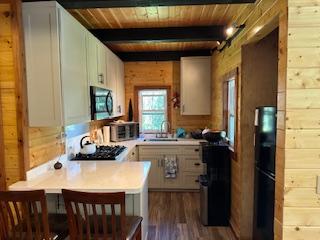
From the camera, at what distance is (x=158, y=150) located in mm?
4391

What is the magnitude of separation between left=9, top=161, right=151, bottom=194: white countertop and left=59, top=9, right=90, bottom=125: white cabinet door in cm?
50

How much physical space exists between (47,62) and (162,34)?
5.60 ft

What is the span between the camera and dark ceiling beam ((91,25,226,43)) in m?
3.35

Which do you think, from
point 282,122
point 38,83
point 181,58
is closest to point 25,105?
point 38,83

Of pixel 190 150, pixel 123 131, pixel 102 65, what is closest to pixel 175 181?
pixel 190 150

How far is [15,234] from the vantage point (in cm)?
174

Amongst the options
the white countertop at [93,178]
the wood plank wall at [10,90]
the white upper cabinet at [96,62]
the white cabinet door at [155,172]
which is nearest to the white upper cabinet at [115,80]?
the white upper cabinet at [96,62]

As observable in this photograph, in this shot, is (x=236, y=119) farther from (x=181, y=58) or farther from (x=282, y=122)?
(x=181, y=58)

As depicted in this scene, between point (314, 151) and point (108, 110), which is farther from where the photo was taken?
point (108, 110)

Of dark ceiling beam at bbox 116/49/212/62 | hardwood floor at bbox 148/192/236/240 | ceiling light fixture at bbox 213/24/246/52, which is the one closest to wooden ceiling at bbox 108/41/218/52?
dark ceiling beam at bbox 116/49/212/62

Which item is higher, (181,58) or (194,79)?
(181,58)

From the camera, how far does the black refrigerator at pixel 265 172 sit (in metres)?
2.15

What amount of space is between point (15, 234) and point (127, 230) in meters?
0.76

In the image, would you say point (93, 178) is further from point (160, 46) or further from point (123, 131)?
point (160, 46)
